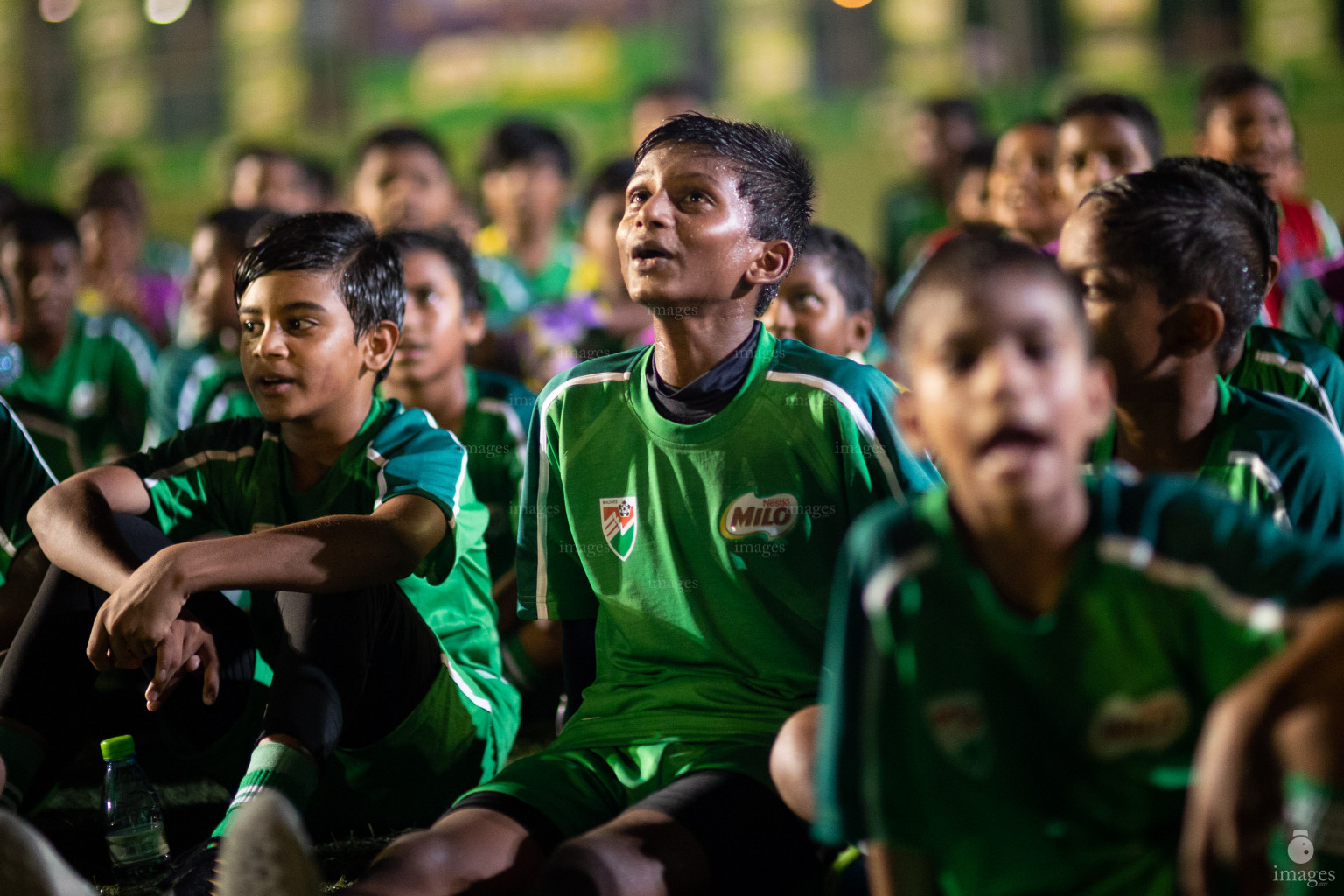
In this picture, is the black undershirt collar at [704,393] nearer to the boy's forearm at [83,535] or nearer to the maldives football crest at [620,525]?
the maldives football crest at [620,525]

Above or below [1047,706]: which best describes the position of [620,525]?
above

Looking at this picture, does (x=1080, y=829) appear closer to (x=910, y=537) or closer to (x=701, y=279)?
(x=910, y=537)

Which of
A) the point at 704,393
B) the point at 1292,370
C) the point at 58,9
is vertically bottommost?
the point at 1292,370

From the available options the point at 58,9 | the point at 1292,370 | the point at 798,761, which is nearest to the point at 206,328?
the point at 798,761

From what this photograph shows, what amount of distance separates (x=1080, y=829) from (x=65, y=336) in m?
3.47

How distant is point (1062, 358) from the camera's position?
1.15 m

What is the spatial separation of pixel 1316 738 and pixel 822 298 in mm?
1812

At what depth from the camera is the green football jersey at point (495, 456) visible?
8.75 feet

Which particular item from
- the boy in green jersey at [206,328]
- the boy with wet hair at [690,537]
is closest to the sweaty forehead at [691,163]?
the boy with wet hair at [690,537]

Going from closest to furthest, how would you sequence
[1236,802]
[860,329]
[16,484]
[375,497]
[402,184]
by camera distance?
[1236,802]
[375,497]
[16,484]
[860,329]
[402,184]

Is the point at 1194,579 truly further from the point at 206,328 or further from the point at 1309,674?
the point at 206,328

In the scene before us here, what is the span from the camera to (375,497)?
6.42 ft

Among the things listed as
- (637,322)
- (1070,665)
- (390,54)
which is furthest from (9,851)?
(390,54)

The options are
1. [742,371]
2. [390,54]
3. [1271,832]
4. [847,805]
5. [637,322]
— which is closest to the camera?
[1271,832]
